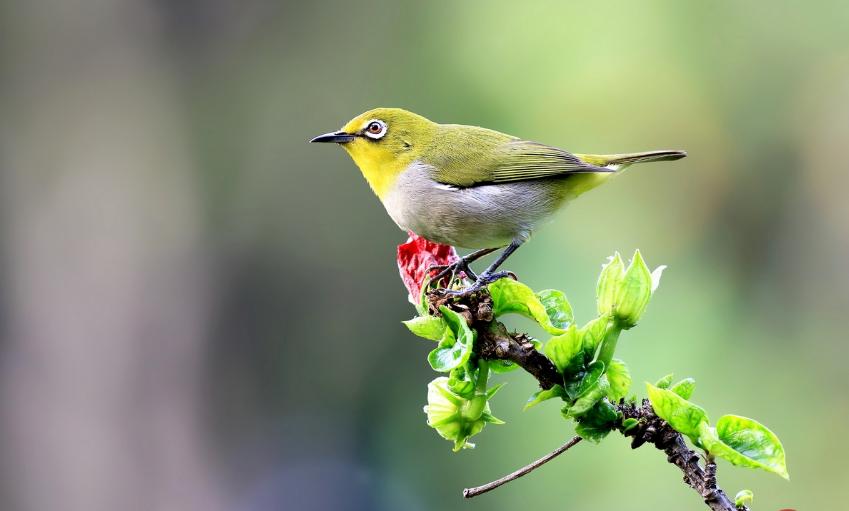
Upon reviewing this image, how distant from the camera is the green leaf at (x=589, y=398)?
1.22 m

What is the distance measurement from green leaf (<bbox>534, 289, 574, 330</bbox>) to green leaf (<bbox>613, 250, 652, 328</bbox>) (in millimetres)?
138

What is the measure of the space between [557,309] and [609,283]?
0.14m

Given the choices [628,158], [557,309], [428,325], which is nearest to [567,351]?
[557,309]

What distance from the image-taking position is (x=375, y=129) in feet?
9.37

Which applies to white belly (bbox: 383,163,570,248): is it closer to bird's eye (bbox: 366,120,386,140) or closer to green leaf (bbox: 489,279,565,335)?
bird's eye (bbox: 366,120,386,140)

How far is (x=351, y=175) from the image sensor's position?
6164 mm

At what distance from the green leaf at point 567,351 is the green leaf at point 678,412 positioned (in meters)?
0.15

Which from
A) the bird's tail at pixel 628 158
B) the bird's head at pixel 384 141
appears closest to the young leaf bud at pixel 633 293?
the bird's tail at pixel 628 158

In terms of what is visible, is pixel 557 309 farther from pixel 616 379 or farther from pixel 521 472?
pixel 521 472

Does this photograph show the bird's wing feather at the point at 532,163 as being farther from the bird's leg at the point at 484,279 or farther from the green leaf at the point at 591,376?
the green leaf at the point at 591,376

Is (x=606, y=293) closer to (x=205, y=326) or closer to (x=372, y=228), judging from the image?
(x=372, y=228)

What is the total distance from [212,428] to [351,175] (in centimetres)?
236

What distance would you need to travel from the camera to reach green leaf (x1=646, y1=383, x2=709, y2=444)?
113 centimetres

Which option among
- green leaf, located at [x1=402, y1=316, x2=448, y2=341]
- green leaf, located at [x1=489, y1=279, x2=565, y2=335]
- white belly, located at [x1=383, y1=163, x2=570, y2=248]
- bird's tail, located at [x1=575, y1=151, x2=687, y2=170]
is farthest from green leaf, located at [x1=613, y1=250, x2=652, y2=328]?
bird's tail, located at [x1=575, y1=151, x2=687, y2=170]
